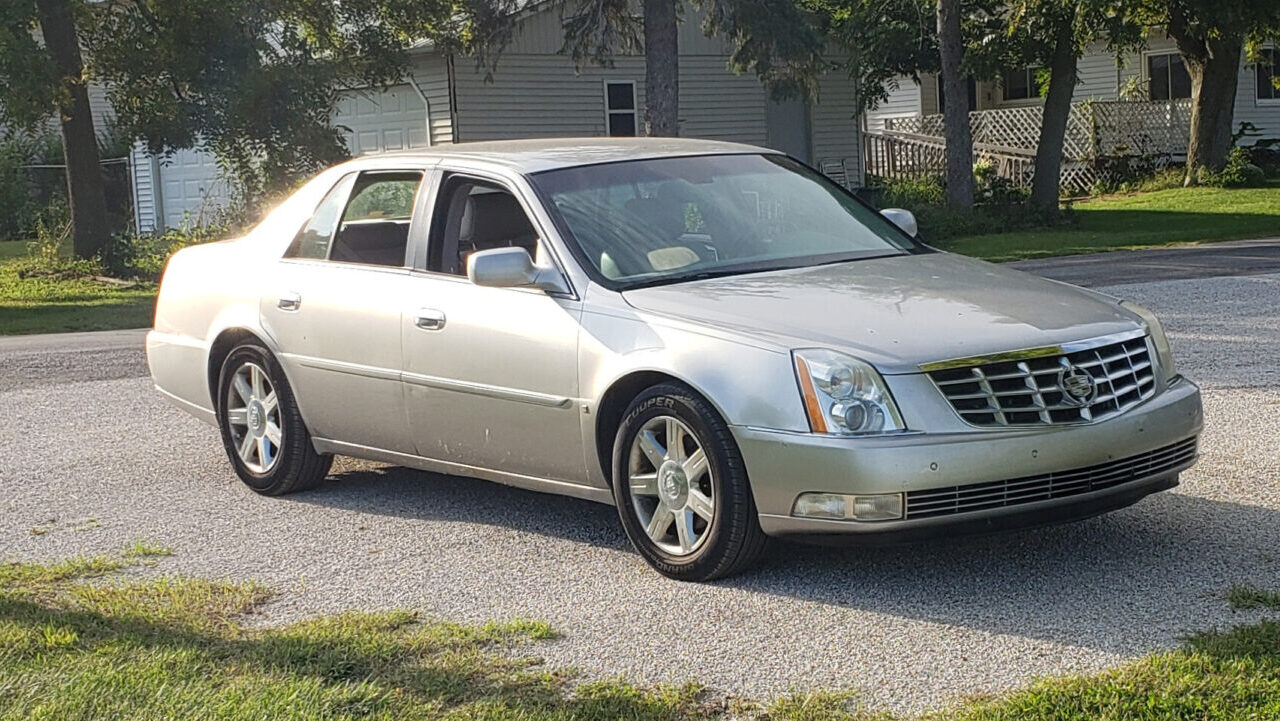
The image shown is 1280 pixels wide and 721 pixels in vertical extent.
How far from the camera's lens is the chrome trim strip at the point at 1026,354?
546 cm

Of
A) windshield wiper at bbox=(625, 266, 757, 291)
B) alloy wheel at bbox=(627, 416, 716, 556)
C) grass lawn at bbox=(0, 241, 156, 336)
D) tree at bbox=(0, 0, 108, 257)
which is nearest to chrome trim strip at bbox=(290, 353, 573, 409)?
alloy wheel at bbox=(627, 416, 716, 556)

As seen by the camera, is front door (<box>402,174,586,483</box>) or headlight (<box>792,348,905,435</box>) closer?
headlight (<box>792,348,905,435</box>)

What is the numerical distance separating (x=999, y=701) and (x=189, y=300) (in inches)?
204

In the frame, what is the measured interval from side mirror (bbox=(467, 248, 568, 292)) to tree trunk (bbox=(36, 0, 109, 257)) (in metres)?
16.7

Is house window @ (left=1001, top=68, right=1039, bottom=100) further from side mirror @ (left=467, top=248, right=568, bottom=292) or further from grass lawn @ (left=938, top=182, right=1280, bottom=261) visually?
side mirror @ (left=467, top=248, right=568, bottom=292)

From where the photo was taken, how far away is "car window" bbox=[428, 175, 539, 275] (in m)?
7.03

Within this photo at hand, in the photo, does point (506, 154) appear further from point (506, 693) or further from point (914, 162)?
point (914, 162)

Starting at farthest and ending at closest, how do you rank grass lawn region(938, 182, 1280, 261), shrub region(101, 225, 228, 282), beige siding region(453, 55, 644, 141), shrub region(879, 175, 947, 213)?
1. shrub region(879, 175, 947, 213)
2. beige siding region(453, 55, 644, 141)
3. shrub region(101, 225, 228, 282)
4. grass lawn region(938, 182, 1280, 261)

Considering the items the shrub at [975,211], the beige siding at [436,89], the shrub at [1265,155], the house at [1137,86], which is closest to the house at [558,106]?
the beige siding at [436,89]

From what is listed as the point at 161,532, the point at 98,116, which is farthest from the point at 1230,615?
the point at 98,116

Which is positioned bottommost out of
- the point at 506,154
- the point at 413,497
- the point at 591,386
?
the point at 413,497

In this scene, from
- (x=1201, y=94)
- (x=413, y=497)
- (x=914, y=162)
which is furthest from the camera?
(x=914, y=162)

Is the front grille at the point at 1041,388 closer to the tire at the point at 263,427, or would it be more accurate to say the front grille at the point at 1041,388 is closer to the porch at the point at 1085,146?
the tire at the point at 263,427

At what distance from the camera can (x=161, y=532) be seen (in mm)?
7051
